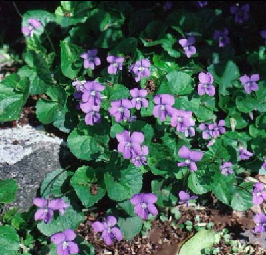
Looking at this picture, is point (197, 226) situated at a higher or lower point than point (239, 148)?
lower

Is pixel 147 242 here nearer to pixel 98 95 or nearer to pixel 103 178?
pixel 103 178

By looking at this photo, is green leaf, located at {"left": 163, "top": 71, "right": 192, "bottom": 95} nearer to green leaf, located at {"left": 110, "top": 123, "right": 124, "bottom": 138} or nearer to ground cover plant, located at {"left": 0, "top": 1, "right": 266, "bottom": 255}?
ground cover plant, located at {"left": 0, "top": 1, "right": 266, "bottom": 255}

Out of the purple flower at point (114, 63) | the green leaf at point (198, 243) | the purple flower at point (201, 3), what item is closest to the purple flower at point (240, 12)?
the purple flower at point (201, 3)

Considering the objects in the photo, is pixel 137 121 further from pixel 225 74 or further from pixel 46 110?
pixel 225 74

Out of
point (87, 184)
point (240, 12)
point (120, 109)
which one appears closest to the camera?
point (120, 109)

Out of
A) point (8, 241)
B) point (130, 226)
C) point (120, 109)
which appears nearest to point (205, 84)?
point (120, 109)

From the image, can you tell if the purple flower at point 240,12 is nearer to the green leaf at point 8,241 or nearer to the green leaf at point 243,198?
the green leaf at point 243,198

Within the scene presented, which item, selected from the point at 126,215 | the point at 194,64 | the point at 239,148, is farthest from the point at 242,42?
the point at 126,215
